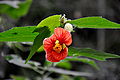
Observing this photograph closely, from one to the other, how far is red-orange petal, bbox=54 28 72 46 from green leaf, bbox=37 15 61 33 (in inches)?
1.0

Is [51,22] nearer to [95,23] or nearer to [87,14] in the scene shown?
[95,23]

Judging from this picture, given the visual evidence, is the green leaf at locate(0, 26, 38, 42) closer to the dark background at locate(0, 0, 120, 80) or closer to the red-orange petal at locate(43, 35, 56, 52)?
the red-orange petal at locate(43, 35, 56, 52)

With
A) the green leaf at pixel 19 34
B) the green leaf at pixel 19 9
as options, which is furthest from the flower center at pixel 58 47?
the green leaf at pixel 19 9

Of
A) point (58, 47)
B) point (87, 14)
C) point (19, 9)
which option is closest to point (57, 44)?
point (58, 47)

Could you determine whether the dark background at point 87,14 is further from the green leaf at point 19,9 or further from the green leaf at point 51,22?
the green leaf at point 51,22

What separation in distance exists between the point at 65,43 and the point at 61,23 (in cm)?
8

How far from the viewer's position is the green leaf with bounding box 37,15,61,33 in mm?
839

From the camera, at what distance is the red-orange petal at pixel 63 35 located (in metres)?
0.88

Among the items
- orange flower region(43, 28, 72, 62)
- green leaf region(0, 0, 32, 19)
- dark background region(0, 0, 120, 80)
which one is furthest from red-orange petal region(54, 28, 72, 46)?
dark background region(0, 0, 120, 80)

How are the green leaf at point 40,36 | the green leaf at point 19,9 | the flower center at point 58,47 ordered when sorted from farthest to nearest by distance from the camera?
1. the green leaf at point 19,9
2. the flower center at point 58,47
3. the green leaf at point 40,36

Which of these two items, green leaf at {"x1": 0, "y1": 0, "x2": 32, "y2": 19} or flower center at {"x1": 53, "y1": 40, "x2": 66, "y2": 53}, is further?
green leaf at {"x1": 0, "y1": 0, "x2": 32, "y2": 19}

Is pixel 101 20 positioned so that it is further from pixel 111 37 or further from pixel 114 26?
pixel 111 37

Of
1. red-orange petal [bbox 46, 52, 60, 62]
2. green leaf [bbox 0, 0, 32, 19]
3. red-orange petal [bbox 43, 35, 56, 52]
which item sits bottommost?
red-orange petal [bbox 46, 52, 60, 62]

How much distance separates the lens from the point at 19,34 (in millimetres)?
872
